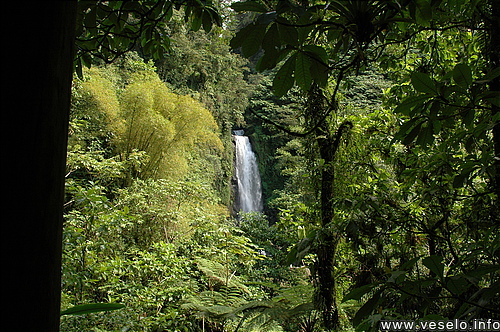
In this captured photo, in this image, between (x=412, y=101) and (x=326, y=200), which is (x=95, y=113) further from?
(x=412, y=101)

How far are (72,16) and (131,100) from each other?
5.96 metres

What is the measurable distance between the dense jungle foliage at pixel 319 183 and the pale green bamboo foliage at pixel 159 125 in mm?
36

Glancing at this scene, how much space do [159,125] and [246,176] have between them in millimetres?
6516

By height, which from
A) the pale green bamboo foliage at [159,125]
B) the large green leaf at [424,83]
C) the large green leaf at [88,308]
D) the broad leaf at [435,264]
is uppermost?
the pale green bamboo foliage at [159,125]

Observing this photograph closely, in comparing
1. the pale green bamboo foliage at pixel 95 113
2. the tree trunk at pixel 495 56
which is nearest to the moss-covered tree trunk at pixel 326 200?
the tree trunk at pixel 495 56

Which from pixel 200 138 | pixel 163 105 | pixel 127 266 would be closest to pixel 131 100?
pixel 163 105

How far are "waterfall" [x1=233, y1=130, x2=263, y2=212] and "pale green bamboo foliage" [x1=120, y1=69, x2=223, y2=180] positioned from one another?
4.74 m

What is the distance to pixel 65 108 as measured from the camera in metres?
0.37

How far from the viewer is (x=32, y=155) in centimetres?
33

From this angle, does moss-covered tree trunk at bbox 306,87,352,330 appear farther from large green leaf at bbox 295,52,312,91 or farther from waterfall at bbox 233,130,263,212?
waterfall at bbox 233,130,263,212

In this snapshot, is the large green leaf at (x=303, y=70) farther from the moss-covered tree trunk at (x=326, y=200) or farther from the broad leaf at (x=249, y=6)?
the moss-covered tree trunk at (x=326, y=200)

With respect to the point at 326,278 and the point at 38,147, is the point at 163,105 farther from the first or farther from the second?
the point at 38,147

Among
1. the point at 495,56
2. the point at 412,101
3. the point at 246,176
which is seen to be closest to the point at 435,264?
the point at 412,101

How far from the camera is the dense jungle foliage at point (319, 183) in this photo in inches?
24.2
